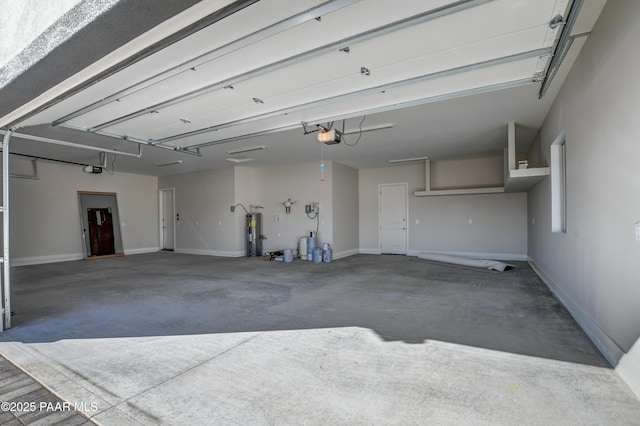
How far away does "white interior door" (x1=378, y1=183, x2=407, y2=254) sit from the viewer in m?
9.36

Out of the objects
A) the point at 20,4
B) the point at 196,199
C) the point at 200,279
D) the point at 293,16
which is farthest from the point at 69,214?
the point at 293,16

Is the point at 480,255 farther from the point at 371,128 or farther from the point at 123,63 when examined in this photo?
the point at 123,63

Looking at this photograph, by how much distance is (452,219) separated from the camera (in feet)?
28.8

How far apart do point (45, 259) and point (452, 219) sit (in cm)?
1098

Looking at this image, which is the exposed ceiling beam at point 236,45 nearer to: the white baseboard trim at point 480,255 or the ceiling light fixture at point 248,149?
the ceiling light fixture at point 248,149

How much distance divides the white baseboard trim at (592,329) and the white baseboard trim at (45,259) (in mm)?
10939

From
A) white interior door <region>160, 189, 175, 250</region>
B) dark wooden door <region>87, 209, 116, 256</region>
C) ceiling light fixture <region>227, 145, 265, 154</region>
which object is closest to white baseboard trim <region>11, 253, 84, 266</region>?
dark wooden door <region>87, 209, 116, 256</region>

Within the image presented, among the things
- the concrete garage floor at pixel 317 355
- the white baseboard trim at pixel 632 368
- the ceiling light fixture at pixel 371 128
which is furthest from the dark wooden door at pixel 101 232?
the white baseboard trim at pixel 632 368

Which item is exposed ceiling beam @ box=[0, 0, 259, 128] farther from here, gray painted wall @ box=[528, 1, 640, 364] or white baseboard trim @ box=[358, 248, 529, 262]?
white baseboard trim @ box=[358, 248, 529, 262]

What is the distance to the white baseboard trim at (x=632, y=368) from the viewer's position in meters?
1.97

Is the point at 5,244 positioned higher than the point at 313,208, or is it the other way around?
the point at 313,208

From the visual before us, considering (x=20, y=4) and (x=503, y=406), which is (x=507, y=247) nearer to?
(x=503, y=406)

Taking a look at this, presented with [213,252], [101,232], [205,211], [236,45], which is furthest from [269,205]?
[236,45]

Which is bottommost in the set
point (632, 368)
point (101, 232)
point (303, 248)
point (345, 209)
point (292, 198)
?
point (632, 368)
